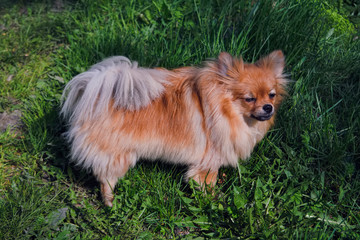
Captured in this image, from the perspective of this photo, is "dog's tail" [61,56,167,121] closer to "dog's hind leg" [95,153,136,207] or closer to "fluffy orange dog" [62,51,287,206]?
"fluffy orange dog" [62,51,287,206]

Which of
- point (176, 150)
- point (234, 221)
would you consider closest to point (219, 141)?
point (176, 150)

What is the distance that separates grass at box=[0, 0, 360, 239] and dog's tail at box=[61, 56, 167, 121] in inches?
26.5

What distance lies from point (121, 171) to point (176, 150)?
437mm

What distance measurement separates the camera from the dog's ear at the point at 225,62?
2.56 m

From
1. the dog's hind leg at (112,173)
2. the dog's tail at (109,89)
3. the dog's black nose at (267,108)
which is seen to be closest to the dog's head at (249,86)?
the dog's black nose at (267,108)

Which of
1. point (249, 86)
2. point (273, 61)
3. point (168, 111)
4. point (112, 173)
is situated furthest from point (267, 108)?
point (112, 173)

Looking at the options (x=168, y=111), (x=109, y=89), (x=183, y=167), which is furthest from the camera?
(x=183, y=167)

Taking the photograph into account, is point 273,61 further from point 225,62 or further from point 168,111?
point 168,111

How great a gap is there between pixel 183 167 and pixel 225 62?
1.04 meters

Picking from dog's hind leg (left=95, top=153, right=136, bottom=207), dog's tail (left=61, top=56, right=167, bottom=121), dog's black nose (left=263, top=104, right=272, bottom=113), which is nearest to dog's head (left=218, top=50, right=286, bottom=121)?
dog's black nose (left=263, top=104, right=272, bottom=113)

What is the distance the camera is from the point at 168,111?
2.69 metres

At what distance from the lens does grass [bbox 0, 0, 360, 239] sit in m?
2.66

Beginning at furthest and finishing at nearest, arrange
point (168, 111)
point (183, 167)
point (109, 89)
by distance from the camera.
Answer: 1. point (183, 167)
2. point (168, 111)
3. point (109, 89)

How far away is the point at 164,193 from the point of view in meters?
2.88
